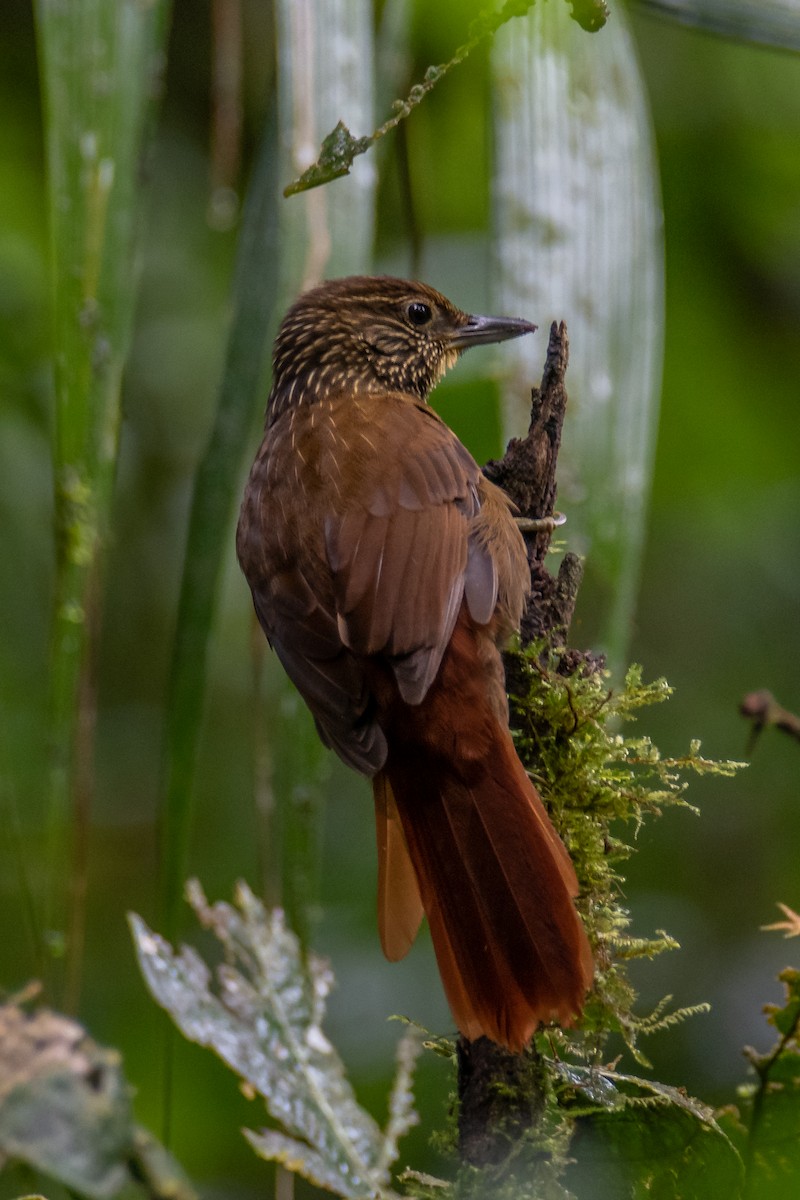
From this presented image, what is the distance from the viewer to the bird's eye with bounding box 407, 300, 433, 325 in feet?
11.9

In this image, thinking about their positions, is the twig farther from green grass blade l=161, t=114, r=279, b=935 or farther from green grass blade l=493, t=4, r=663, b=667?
green grass blade l=161, t=114, r=279, b=935

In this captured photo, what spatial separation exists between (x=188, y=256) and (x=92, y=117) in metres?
3.54

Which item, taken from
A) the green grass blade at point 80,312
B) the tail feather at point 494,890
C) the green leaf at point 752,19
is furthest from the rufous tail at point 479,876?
the green leaf at point 752,19

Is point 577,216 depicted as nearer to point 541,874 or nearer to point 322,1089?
point 541,874

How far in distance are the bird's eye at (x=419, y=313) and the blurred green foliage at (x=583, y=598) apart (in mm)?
1260

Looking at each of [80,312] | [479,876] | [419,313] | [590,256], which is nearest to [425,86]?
[80,312]

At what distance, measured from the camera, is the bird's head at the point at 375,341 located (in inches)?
143

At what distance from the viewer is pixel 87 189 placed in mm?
2330

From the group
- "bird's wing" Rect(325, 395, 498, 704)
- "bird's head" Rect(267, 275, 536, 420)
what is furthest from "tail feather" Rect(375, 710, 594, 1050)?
"bird's head" Rect(267, 275, 536, 420)

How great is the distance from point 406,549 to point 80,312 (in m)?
0.77

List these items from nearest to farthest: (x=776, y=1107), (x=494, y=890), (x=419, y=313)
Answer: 1. (x=776, y=1107)
2. (x=494, y=890)
3. (x=419, y=313)

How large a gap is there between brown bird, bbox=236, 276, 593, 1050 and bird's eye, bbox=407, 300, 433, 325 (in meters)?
0.50

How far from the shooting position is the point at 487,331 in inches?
125

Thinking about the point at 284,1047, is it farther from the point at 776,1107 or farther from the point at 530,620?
the point at 530,620
